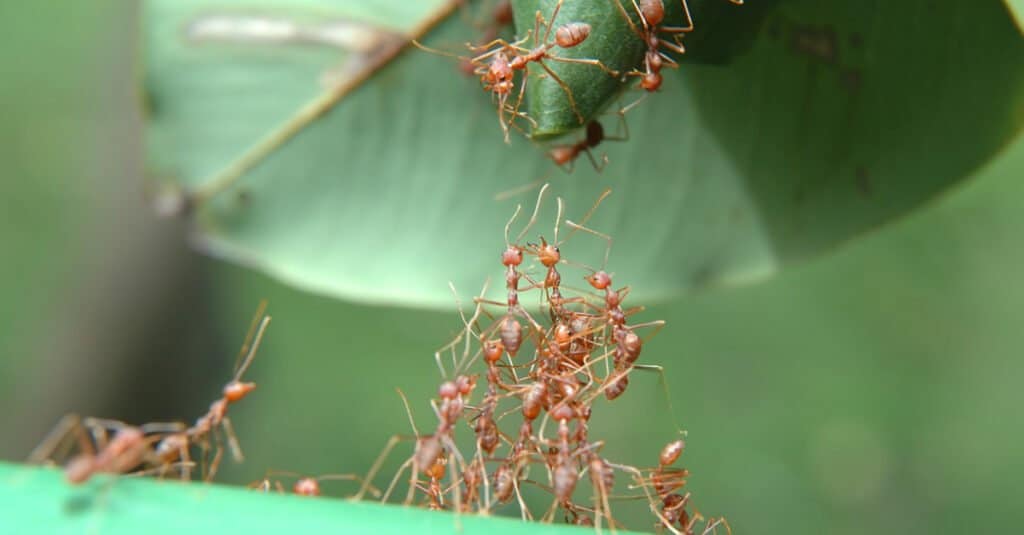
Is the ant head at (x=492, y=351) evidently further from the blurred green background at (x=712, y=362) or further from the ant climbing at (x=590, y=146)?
the blurred green background at (x=712, y=362)

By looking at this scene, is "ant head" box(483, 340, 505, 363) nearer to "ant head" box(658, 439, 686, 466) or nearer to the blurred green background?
"ant head" box(658, 439, 686, 466)

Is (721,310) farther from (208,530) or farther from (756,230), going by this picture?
(208,530)

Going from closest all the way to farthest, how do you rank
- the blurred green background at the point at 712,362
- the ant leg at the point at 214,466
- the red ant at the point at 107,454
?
the red ant at the point at 107,454 → the ant leg at the point at 214,466 → the blurred green background at the point at 712,362

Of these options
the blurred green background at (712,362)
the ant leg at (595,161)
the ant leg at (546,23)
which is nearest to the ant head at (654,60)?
the ant leg at (546,23)

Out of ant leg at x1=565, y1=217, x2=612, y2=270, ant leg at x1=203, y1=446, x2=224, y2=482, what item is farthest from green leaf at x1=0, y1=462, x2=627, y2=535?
ant leg at x1=565, y1=217, x2=612, y2=270

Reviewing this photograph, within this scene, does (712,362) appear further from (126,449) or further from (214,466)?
(126,449)

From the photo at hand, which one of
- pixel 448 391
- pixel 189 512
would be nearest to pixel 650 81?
pixel 448 391
